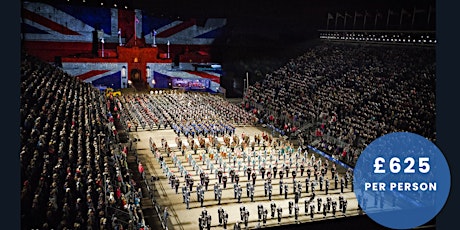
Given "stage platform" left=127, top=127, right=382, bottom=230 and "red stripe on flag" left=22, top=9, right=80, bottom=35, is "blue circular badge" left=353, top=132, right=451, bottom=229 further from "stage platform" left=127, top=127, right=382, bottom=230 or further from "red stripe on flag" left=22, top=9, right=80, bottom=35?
"red stripe on flag" left=22, top=9, right=80, bottom=35

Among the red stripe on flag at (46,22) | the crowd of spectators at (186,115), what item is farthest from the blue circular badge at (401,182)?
the red stripe on flag at (46,22)

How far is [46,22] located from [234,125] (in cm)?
2716

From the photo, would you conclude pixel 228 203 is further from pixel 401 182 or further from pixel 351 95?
pixel 351 95

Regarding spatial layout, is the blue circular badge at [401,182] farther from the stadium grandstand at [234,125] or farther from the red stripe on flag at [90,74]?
the red stripe on flag at [90,74]

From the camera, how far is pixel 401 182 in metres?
18.0

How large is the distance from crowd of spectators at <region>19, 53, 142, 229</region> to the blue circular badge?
9.71 m

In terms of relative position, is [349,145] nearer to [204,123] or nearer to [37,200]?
[204,123]

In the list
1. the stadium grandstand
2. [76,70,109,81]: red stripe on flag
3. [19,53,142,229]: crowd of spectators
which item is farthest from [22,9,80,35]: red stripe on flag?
[19,53,142,229]: crowd of spectators

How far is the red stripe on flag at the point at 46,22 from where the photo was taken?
46.8 m

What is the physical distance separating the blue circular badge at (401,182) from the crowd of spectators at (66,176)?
31.9 ft

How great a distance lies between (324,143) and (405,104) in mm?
5644

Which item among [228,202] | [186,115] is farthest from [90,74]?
[228,202]

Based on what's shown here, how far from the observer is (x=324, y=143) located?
26672 millimetres

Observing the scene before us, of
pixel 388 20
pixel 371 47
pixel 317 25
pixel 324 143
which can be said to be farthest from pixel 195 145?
pixel 317 25
